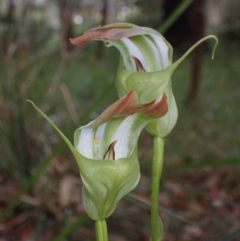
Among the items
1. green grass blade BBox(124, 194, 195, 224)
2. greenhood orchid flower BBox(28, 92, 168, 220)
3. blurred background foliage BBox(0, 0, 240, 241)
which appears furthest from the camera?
blurred background foliage BBox(0, 0, 240, 241)

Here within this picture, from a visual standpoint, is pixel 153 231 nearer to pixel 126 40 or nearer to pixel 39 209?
pixel 126 40

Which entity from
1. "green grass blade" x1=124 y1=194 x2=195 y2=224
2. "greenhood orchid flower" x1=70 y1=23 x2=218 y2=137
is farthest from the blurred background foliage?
"greenhood orchid flower" x1=70 y1=23 x2=218 y2=137

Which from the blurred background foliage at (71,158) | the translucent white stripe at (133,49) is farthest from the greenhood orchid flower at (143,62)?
the blurred background foliage at (71,158)

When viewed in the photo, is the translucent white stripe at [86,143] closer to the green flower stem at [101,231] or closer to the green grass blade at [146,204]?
the green flower stem at [101,231]

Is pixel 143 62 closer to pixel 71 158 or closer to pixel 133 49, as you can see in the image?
pixel 133 49

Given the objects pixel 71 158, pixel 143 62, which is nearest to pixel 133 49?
pixel 143 62

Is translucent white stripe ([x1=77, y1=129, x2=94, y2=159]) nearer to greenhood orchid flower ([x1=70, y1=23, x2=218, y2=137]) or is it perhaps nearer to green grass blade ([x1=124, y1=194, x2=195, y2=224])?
greenhood orchid flower ([x1=70, y1=23, x2=218, y2=137])
